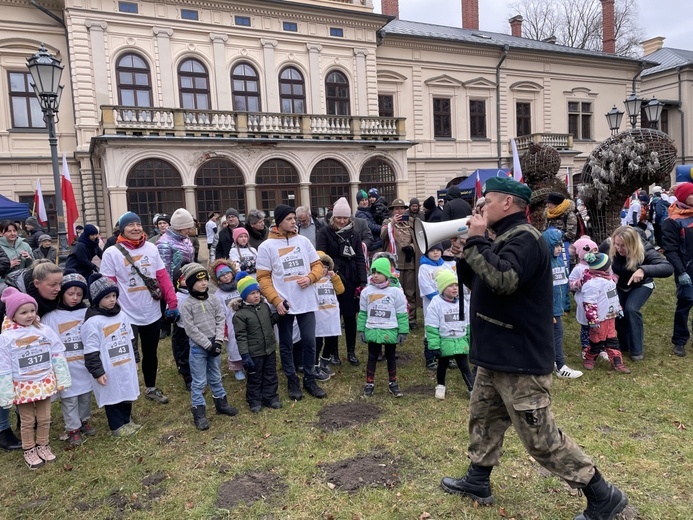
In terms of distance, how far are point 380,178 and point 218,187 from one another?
7.42m

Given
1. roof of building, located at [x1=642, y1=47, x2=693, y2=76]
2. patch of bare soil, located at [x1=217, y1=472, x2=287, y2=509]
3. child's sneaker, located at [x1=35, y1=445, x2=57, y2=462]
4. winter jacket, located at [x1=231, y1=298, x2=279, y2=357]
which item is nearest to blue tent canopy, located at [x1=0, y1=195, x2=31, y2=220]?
child's sneaker, located at [x1=35, y1=445, x2=57, y2=462]

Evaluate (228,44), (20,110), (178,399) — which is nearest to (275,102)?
(228,44)

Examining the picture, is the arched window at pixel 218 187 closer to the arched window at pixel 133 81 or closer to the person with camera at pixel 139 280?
the arched window at pixel 133 81

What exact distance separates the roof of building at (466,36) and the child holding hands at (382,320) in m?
22.3

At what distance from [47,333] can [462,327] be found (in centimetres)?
395

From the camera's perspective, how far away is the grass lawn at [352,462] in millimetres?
3377

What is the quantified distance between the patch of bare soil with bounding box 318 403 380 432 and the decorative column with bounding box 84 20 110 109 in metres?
18.5

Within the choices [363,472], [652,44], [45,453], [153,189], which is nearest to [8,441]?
[45,453]

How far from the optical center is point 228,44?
69.5 ft

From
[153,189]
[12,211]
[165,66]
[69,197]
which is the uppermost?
[165,66]

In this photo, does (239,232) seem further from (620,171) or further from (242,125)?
(242,125)

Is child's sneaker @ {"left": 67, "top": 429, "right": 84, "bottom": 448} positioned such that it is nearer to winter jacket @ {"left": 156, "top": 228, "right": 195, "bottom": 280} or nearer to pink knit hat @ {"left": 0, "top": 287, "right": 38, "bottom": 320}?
pink knit hat @ {"left": 0, "top": 287, "right": 38, "bottom": 320}

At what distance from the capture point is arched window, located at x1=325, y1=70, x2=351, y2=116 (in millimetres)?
23422

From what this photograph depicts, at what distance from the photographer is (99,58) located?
18.8m
